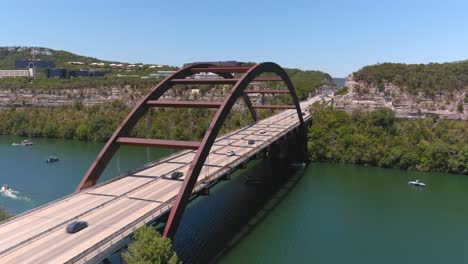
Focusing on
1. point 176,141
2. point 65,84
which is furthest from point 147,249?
point 65,84

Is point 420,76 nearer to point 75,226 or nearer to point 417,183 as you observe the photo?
point 417,183

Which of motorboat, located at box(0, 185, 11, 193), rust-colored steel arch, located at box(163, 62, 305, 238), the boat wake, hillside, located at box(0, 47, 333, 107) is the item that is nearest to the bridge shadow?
rust-colored steel arch, located at box(163, 62, 305, 238)

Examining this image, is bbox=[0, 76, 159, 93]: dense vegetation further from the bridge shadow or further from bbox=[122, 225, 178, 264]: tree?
bbox=[122, 225, 178, 264]: tree

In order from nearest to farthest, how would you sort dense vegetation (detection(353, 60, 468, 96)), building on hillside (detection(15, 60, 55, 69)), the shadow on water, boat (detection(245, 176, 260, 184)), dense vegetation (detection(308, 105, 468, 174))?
the shadow on water → boat (detection(245, 176, 260, 184)) → dense vegetation (detection(308, 105, 468, 174)) → dense vegetation (detection(353, 60, 468, 96)) → building on hillside (detection(15, 60, 55, 69))

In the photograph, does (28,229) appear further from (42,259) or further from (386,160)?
(386,160)

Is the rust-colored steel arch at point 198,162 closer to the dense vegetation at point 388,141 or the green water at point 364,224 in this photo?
the green water at point 364,224

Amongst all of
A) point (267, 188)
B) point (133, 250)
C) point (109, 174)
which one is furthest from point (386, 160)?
point (133, 250)

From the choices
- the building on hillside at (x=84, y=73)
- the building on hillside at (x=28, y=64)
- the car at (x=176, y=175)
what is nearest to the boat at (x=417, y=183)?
Result: the car at (x=176, y=175)
